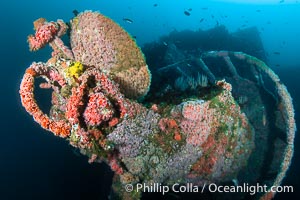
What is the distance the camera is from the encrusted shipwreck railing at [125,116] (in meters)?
4.13

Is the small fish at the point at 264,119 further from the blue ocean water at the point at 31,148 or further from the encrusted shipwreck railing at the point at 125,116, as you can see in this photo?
the blue ocean water at the point at 31,148

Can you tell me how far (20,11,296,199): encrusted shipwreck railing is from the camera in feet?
13.6

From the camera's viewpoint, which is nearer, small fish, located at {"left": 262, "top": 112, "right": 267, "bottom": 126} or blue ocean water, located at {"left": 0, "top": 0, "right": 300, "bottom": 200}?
small fish, located at {"left": 262, "top": 112, "right": 267, "bottom": 126}

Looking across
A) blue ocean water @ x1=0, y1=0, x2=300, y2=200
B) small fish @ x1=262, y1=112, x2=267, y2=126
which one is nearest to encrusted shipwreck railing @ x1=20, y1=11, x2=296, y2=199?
small fish @ x1=262, y1=112, x2=267, y2=126

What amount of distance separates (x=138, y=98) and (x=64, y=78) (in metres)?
1.42

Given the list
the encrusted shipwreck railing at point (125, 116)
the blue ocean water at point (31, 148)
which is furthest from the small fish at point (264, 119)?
the blue ocean water at point (31, 148)

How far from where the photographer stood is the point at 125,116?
4.45 metres

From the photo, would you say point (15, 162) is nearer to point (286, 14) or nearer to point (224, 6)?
point (286, 14)

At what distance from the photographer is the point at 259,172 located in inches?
244

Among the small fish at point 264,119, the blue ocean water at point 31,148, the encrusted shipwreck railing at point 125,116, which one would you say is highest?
the encrusted shipwreck railing at point 125,116

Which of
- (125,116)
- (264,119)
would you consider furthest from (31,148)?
(264,119)

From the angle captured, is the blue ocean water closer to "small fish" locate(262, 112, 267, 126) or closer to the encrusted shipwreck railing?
"small fish" locate(262, 112, 267, 126)

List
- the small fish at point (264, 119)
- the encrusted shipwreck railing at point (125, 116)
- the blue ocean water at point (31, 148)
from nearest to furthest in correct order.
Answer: the encrusted shipwreck railing at point (125, 116)
the small fish at point (264, 119)
the blue ocean water at point (31, 148)

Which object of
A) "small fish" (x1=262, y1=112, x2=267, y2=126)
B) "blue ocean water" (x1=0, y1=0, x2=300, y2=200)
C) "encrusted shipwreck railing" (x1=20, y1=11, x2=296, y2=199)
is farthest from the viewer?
"blue ocean water" (x1=0, y1=0, x2=300, y2=200)
